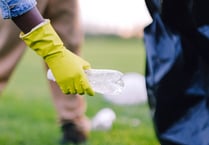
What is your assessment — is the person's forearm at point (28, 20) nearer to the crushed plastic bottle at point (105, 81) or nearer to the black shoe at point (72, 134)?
the crushed plastic bottle at point (105, 81)

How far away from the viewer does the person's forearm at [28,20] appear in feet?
6.86

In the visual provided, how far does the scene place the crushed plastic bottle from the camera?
86.1 inches

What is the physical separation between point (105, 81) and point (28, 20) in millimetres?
339

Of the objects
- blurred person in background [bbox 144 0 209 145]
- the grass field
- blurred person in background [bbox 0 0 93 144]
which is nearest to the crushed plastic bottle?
blurred person in background [bbox 0 0 93 144]

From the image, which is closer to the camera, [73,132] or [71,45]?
[71,45]

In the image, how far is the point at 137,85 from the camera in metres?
5.18

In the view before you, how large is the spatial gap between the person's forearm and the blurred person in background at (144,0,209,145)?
47cm

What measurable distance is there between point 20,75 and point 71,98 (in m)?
5.08

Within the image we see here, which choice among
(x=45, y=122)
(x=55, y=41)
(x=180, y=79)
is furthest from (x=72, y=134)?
(x=55, y=41)

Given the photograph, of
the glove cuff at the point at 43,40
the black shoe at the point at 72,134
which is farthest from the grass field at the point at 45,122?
the glove cuff at the point at 43,40

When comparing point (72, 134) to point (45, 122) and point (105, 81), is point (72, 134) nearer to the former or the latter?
point (45, 122)

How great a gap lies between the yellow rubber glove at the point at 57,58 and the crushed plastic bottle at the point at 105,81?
56 mm

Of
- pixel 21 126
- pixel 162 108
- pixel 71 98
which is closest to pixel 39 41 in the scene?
pixel 162 108

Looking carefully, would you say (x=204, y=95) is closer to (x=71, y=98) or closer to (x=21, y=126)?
(x=71, y=98)
